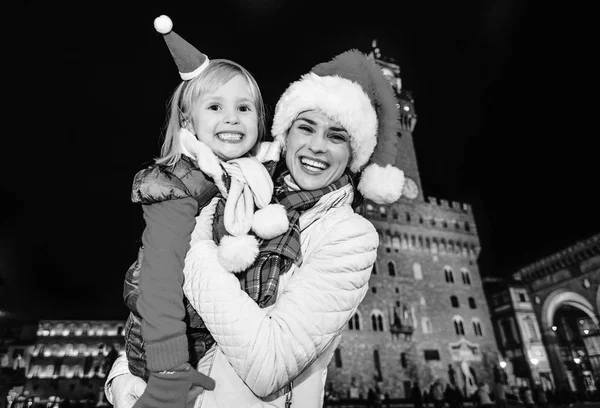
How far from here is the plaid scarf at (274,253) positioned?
1524mm

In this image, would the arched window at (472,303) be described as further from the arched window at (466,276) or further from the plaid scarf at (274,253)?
the plaid scarf at (274,253)

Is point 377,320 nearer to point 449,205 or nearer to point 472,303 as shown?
point 472,303

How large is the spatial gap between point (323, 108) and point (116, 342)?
53.8 m

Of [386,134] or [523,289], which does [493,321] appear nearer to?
[523,289]

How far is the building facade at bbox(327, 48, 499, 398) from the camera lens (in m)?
24.5

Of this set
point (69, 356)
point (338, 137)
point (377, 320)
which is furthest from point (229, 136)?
point (69, 356)

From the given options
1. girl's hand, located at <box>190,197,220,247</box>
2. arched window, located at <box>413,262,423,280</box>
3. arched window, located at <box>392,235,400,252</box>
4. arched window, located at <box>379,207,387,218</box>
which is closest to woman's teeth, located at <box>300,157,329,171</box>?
girl's hand, located at <box>190,197,220,247</box>

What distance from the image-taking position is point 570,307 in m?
28.4

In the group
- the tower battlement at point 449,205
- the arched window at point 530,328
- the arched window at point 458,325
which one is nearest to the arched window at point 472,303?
the arched window at point 458,325

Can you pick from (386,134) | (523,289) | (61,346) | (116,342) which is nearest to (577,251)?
(523,289)

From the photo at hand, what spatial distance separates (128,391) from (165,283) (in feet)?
1.77

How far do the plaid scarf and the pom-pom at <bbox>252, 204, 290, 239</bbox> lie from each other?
0.19 feet

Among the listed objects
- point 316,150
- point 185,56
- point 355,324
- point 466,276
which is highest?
point 466,276

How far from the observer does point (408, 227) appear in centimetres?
3033
